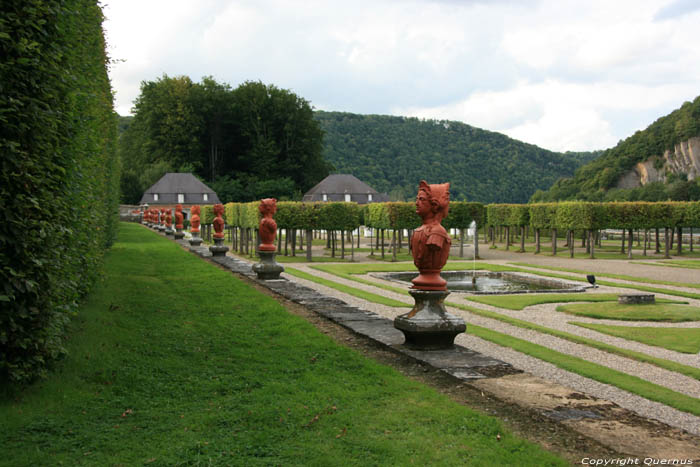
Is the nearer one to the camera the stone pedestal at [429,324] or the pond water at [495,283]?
the stone pedestal at [429,324]

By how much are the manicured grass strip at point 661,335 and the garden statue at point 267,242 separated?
6721 millimetres

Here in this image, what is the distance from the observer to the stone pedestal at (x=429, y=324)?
19.9 ft

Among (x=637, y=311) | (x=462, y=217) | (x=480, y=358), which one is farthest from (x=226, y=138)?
(x=480, y=358)

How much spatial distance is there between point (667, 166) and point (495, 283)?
305ft

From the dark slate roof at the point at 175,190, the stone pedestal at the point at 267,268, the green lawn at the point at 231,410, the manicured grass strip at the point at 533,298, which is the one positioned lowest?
the manicured grass strip at the point at 533,298

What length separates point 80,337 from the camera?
19.6 ft

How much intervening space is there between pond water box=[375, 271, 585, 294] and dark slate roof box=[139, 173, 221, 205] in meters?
52.9

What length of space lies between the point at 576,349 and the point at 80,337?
7.33 metres

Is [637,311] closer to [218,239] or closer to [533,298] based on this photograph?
[533,298]

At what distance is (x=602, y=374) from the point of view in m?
7.29

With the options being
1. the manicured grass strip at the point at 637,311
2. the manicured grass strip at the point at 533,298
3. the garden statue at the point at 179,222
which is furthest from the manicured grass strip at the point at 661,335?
the garden statue at the point at 179,222

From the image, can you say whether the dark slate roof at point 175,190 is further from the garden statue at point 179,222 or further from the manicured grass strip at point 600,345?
the manicured grass strip at point 600,345

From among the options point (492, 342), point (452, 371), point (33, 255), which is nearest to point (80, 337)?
point (33, 255)

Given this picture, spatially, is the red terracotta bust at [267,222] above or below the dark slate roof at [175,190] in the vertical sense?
below
